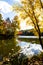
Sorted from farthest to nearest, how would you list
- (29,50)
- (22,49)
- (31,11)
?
(31,11)
(22,49)
(29,50)

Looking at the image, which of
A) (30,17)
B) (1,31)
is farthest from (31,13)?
(1,31)

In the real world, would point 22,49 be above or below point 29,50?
below

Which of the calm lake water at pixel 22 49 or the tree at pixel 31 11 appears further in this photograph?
the tree at pixel 31 11

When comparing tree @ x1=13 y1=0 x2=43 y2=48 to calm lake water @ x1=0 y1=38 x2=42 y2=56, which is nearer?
calm lake water @ x1=0 y1=38 x2=42 y2=56

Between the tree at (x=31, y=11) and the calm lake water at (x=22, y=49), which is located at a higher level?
the tree at (x=31, y=11)

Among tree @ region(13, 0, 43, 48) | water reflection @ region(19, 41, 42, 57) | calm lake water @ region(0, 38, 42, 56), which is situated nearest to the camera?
water reflection @ region(19, 41, 42, 57)

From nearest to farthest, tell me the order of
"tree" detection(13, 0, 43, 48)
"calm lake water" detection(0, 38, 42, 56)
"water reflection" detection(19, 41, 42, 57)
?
"water reflection" detection(19, 41, 42, 57), "calm lake water" detection(0, 38, 42, 56), "tree" detection(13, 0, 43, 48)

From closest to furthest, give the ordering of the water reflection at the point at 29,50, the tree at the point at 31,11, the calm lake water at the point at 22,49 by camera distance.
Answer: the water reflection at the point at 29,50 < the calm lake water at the point at 22,49 < the tree at the point at 31,11

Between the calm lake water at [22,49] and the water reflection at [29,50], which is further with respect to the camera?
the calm lake water at [22,49]

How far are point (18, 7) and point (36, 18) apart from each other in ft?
5.90

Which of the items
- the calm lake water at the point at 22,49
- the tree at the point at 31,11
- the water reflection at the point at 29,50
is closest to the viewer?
the water reflection at the point at 29,50

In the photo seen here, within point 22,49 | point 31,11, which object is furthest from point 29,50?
point 31,11

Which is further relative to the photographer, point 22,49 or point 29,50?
point 22,49

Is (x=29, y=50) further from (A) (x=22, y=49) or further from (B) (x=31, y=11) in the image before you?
(B) (x=31, y=11)
